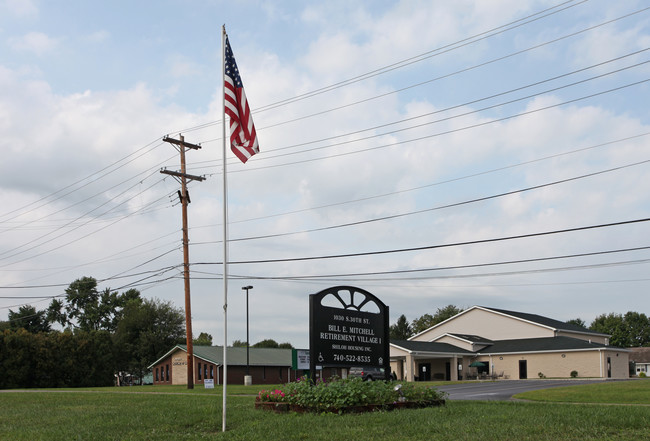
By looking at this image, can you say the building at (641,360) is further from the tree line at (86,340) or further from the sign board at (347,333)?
the sign board at (347,333)

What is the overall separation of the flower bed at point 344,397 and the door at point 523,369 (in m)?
42.6

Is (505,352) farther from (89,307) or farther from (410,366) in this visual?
(89,307)

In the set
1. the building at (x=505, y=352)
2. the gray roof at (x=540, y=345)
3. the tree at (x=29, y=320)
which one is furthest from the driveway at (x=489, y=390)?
the tree at (x=29, y=320)

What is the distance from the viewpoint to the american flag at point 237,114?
47.4 ft

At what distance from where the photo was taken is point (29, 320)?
9256cm

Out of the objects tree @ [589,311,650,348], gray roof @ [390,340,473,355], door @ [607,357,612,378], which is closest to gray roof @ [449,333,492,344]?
gray roof @ [390,340,473,355]

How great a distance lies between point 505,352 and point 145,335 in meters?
48.9

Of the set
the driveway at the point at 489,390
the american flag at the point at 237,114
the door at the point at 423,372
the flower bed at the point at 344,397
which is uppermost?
the american flag at the point at 237,114

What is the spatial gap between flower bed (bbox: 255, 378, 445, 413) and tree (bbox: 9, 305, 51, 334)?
85027mm

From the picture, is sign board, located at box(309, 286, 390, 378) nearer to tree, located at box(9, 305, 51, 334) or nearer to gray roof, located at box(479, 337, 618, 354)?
gray roof, located at box(479, 337, 618, 354)

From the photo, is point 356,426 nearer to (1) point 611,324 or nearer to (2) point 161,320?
(2) point 161,320

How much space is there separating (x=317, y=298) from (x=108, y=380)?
60.4m

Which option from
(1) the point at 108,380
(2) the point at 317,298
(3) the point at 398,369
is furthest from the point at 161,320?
(2) the point at 317,298

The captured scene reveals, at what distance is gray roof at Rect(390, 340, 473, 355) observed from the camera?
56219 millimetres
